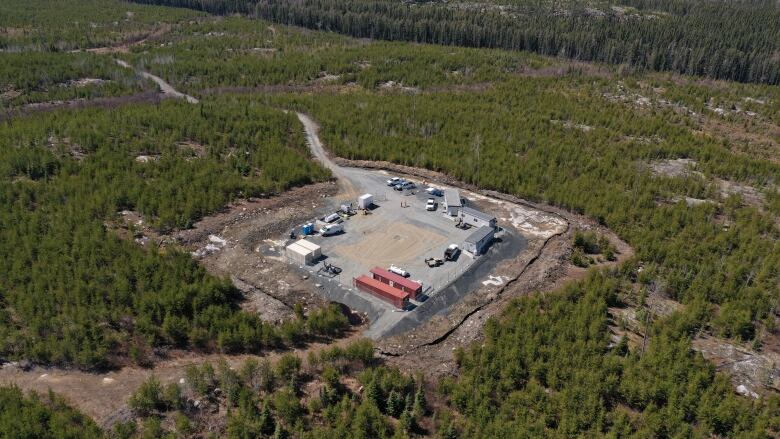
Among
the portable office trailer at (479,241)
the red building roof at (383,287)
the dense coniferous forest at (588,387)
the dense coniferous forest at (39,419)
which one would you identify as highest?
the portable office trailer at (479,241)

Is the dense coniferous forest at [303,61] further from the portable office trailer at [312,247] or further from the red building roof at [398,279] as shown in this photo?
the red building roof at [398,279]

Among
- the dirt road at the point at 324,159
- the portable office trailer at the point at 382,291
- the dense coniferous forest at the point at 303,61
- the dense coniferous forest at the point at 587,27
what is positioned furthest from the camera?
the dense coniferous forest at the point at 587,27

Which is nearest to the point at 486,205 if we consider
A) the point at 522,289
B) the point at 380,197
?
the point at 380,197

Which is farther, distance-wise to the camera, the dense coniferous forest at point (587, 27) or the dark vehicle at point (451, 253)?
the dense coniferous forest at point (587, 27)

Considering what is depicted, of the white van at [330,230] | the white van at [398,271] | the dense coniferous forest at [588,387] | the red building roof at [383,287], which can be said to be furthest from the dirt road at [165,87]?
the dense coniferous forest at [588,387]

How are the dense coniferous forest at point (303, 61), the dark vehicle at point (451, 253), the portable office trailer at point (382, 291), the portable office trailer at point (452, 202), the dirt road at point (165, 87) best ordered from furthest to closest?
the dense coniferous forest at point (303, 61)
the dirt road at point (165, 87)
the portable office trailer at point (452, 202)
the dark vehicle at point (451, 253)
the portable office trailer at point (382, 291)

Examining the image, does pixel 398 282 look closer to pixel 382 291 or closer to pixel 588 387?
pixel 382 291

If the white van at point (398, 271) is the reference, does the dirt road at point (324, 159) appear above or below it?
above

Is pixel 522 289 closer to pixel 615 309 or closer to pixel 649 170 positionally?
pixel 615 309
